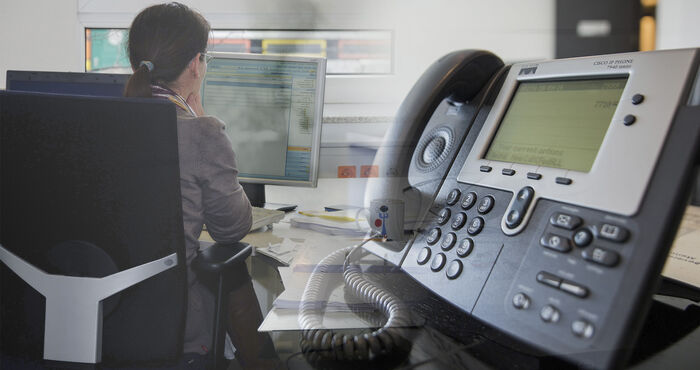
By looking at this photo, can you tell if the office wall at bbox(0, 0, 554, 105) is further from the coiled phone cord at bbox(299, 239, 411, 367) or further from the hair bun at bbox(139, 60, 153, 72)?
the coiled phone cord at bbox(299, 239, 411, 367)

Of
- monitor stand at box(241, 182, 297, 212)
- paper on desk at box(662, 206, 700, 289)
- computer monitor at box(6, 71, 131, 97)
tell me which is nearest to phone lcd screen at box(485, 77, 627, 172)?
paper on desk at box(662, 206, 700, 289)

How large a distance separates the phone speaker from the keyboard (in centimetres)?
16

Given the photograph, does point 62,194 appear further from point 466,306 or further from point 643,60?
point 643,60

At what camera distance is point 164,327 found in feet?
1.18

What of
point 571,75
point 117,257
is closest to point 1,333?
point 117,257

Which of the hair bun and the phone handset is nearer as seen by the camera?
the hair bun

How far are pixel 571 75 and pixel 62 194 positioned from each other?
417mm

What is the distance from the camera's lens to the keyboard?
44 centimetres

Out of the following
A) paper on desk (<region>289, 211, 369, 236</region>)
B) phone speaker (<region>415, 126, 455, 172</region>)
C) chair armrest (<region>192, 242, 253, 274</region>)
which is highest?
phone speaker (<region>415, 126, 455, 172</region>)

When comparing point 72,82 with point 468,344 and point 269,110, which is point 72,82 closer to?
point 269,110

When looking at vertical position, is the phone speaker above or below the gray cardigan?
above

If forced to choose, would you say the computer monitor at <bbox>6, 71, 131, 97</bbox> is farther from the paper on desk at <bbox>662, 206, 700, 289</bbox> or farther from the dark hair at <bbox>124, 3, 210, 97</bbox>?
the paper on desk at <bbox>662, 206, 700, 289</bbox>

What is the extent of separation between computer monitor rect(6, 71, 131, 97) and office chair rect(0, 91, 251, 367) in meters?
0.01

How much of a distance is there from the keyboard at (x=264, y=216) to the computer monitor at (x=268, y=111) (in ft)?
0.04
